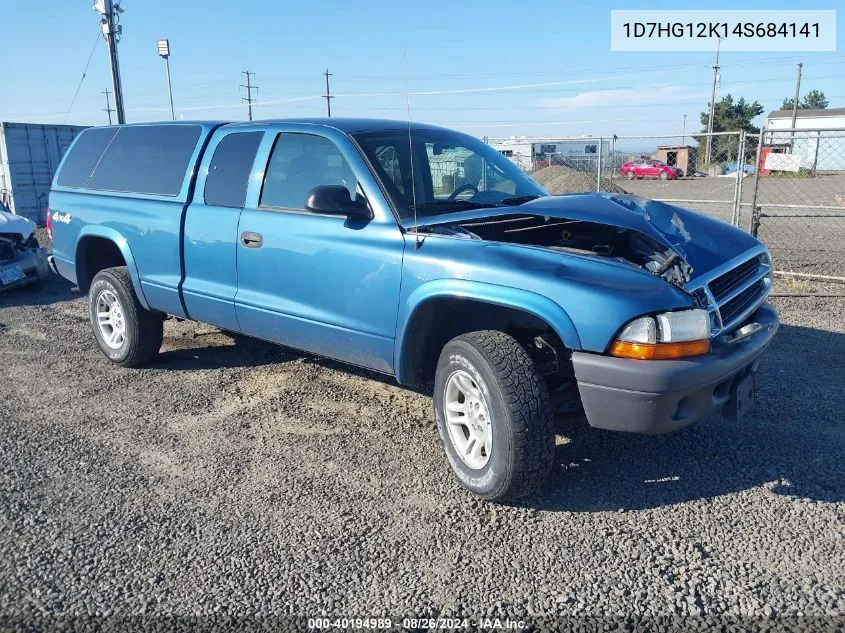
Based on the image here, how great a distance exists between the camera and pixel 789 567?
3107 millimetres

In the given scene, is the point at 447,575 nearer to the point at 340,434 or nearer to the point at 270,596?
the point at 270,596

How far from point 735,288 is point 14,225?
852cm

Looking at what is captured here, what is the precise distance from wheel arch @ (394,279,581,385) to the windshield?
58cm

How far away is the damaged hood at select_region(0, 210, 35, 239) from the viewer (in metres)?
8.84

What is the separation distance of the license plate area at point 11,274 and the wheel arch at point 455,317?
6.80 metres

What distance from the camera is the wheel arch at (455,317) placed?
3.36 m

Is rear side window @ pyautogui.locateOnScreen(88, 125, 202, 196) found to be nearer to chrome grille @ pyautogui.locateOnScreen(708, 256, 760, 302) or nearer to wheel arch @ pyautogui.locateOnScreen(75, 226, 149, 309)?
wheel arch @ pyautogui.locateOnScreen(75, 226, 149, 309)

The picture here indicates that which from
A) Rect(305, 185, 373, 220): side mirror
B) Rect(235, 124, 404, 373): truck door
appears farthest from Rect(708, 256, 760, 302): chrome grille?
Rect(305, 185, 373, 220): side mirror

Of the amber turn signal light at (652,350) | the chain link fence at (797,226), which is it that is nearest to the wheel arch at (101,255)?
the amber turn signal light at (652,350)

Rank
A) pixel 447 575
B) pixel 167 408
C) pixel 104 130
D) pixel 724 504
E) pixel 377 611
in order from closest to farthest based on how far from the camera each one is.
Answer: pixel 377 611, pixel 447 575, pixel 724 504, pixel 167 408, pixel 104 130

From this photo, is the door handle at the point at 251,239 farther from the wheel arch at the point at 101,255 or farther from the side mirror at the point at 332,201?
the wheel arch at the point at 101,255

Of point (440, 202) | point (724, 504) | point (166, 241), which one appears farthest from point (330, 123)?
point (724, 504)

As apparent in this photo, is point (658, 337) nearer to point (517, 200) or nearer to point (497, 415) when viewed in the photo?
point (497, 415)

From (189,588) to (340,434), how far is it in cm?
170
